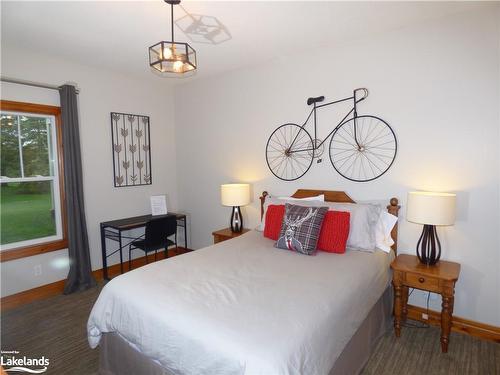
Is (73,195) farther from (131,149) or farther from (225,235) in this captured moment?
(225,235)

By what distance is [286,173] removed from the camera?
3.31m

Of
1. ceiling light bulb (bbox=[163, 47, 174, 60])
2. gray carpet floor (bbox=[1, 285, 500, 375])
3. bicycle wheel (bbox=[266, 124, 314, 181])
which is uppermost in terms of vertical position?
ceiling light bulb (bbox=[163, 47, 174, 60])

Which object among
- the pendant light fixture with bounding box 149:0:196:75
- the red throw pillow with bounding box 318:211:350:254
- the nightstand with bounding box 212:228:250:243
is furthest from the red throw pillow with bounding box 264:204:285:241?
the pendant light fixture with bounding box 149:0:196:75

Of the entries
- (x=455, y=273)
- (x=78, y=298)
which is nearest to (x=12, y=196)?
(x=78, y=298)

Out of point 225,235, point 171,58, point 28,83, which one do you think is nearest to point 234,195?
point 225,235

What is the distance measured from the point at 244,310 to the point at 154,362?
0.58 metres

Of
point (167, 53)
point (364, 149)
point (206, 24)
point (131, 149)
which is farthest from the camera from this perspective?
point (131, 149)

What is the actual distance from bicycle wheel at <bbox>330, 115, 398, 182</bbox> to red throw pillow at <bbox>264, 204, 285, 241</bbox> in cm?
72

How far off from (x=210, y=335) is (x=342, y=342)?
72 cm

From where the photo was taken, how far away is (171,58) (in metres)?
1.72

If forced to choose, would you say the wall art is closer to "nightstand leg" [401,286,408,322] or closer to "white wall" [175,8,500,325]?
"white wall" [175,8,500,325]

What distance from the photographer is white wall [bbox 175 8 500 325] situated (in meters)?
2.23

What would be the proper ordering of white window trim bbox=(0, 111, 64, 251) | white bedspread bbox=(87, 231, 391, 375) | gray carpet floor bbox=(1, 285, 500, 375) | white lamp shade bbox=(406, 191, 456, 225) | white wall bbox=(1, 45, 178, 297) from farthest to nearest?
white window trim bbox=(0, 111, 64, 251)
white wall bbox=(1, 45, 178, 297)
white lamp shade bbox=(406, 191, 456, 225)
gray carpet floor bbox=(1, 285, 500, 375)
white bedspread bbox=(87, 231, 391, 375)

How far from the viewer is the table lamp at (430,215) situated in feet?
7.00
